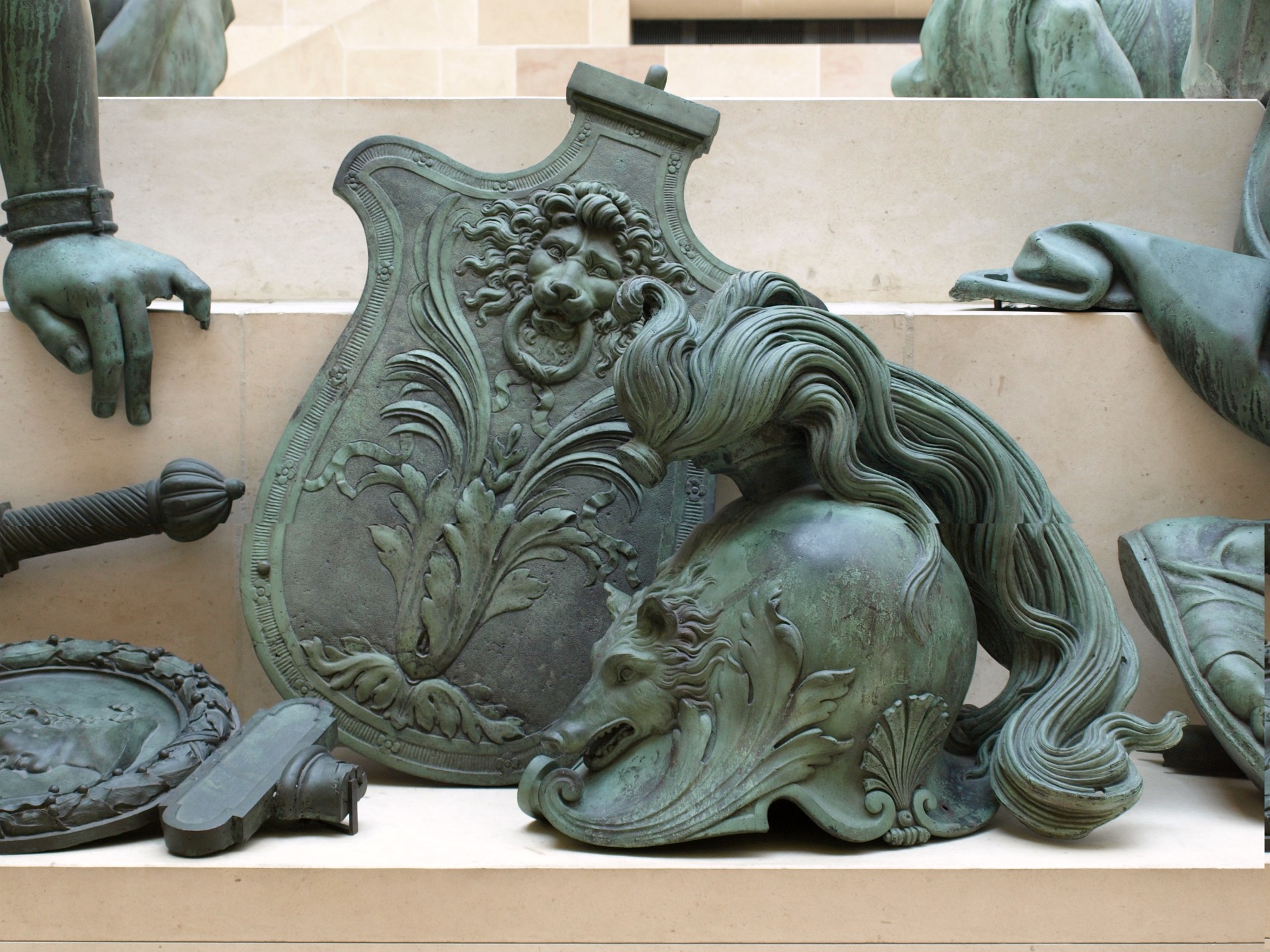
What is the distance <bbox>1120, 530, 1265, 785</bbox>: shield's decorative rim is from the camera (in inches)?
56.1

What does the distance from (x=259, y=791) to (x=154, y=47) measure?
5.25ft

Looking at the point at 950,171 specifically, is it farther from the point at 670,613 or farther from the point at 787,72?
the point at 787,72

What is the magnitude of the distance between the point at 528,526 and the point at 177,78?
1403mm

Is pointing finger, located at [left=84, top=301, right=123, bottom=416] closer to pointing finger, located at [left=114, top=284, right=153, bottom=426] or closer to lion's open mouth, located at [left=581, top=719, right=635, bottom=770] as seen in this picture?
pointing finger, located at [left=114, top=284, right=153, bottom=426]

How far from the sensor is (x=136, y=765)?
133 cm

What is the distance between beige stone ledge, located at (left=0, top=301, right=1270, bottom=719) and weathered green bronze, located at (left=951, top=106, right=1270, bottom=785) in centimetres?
4

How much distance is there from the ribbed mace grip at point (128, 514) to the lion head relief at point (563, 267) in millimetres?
379

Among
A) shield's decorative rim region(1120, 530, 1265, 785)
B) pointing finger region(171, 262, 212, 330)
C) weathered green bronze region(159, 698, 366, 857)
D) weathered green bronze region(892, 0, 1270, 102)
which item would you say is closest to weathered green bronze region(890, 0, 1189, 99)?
weathered green bronze region(892, 0, 1270, 102)

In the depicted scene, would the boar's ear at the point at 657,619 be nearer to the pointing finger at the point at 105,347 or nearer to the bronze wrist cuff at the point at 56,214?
the pointing finger at the point at 105,347

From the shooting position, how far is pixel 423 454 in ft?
5.32

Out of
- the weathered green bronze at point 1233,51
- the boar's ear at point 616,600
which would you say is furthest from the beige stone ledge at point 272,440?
the weathered green bronze at point 1233,51

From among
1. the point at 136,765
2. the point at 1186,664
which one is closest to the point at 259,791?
the point at 136,765

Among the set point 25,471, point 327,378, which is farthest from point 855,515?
point 25,471

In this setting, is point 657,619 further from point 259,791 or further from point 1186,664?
point 1186,664
